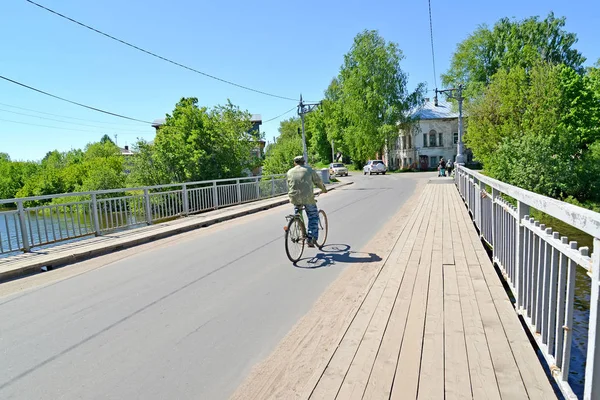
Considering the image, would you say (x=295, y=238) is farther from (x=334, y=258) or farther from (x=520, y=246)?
(x=520, y=246)

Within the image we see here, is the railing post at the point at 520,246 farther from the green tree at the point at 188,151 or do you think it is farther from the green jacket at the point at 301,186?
the green tree at the point at 188,151

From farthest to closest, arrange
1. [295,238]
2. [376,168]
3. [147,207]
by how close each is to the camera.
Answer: [376,168] → [147,207] → [295,238]

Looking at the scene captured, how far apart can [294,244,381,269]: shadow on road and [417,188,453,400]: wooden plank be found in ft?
4.56

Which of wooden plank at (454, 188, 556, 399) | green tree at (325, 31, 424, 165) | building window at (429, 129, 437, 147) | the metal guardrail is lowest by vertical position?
wooden plank at (454, 188, 556, 399)

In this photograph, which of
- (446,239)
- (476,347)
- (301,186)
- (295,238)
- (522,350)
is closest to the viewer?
(522,350)

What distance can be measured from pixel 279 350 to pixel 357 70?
47982 millimetres

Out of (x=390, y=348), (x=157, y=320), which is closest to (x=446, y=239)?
(x=390, y=348)

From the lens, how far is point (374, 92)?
4562 centimetres

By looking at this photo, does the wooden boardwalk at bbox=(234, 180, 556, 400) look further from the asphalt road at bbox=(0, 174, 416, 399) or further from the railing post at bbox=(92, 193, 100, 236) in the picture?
the railing post at bbox=(92, 193, 100, 236)

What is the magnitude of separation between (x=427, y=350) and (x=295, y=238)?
353 centimetres

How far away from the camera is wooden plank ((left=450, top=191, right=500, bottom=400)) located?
2.35m

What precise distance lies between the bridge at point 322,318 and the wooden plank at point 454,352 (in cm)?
1

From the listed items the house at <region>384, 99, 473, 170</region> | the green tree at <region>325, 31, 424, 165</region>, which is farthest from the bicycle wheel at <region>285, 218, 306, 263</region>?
Answer: the house at <region>384, 99, 473, 170</region>

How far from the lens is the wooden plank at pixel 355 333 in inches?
101
